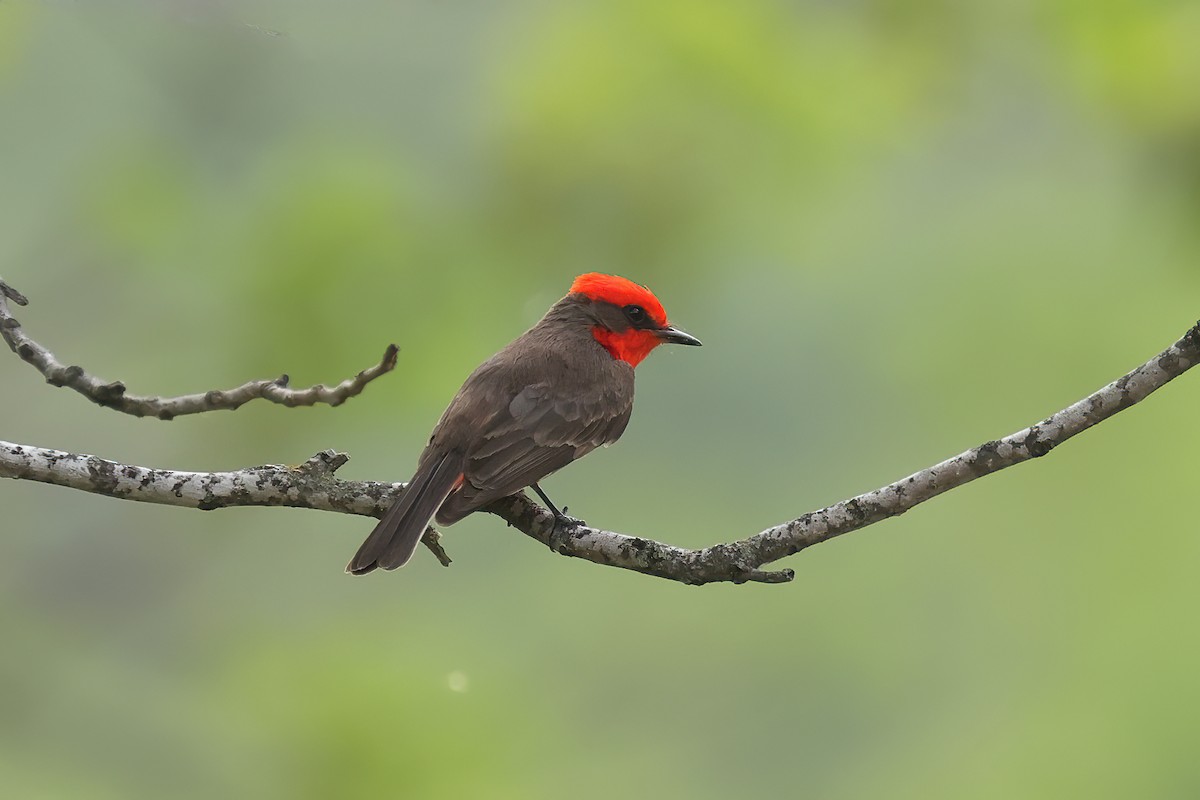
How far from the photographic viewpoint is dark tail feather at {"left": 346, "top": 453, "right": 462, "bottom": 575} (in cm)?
417

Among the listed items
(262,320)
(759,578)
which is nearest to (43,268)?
(262,320)

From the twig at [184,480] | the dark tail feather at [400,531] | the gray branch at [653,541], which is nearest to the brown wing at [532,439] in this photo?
the dark tail feather at [400,531]

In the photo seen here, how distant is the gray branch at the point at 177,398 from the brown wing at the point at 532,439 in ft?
2.32

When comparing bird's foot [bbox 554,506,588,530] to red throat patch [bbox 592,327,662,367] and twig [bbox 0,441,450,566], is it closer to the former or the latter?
twig [bbox 0,441,450,566]

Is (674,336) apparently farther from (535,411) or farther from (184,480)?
(184,480)

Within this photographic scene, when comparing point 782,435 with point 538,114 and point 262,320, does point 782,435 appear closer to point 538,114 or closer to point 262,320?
point 538,114

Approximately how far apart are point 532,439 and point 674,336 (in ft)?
3.70

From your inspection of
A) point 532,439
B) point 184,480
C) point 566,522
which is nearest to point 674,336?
point 532,439

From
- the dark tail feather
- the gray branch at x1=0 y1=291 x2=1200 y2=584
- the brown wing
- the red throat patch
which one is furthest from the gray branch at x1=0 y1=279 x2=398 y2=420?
the red throat patch

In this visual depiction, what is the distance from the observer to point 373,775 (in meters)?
10.1

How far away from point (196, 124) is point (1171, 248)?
315 inches

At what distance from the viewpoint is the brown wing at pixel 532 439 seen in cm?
462

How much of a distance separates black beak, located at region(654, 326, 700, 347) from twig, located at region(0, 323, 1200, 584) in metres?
1.54

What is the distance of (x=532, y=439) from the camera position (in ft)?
16.1
